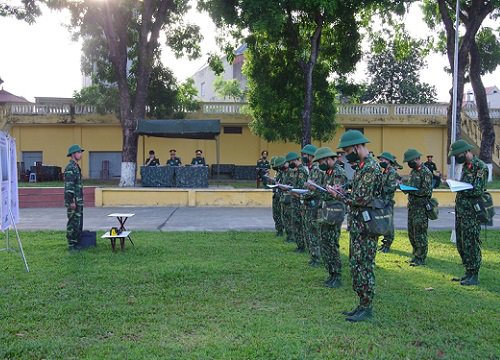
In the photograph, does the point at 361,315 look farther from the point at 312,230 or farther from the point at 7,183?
the point at 7,183

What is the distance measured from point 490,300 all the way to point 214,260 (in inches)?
167

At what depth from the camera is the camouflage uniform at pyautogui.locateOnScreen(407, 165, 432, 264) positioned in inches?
324

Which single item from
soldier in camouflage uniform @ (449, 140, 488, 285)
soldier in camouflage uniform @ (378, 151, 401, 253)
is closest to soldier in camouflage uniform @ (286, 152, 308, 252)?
soldier in camouflage uniform @ (378, 151, 401, 253)

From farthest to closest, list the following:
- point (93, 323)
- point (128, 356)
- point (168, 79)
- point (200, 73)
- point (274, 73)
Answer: point (200, 73) < point (168, 79) < point (274, 73) < point (93, 323) < point (128, 356)

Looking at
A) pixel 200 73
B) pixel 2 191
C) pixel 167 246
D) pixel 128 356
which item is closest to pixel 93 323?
pixel 128 356

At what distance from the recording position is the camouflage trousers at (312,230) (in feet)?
25.9

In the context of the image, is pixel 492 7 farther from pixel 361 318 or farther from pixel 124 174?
pixel 361 318

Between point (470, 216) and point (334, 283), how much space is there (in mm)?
2063

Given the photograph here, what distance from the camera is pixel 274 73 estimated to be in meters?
23.9

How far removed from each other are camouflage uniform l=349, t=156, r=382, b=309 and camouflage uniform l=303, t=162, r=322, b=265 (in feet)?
7.22

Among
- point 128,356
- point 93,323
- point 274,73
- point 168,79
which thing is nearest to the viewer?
point 128,356

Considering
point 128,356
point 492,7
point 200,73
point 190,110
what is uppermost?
point 200,73

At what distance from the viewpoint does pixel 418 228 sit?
8.42 metres

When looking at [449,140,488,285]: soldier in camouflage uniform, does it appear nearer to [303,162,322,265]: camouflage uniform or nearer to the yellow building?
[303,162,322,265]: camouflage uniform
